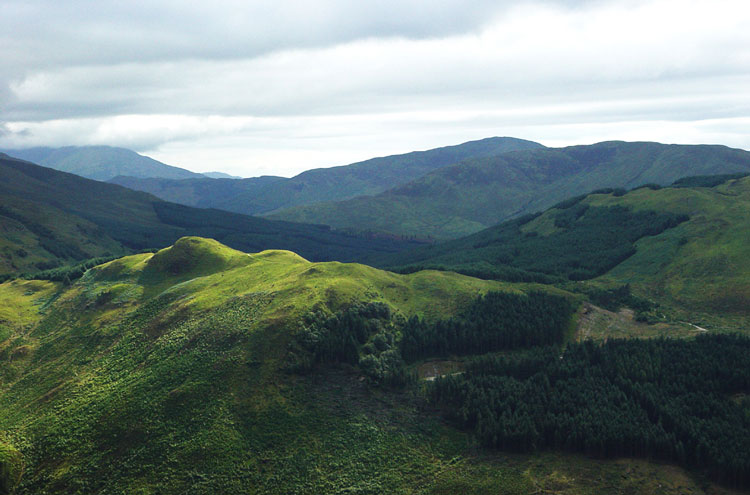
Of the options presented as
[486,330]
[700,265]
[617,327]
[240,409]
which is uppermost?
[700,265]

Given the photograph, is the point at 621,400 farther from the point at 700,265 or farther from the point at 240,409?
the point at 700,265

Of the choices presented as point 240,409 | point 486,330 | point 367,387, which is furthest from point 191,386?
point 486,330

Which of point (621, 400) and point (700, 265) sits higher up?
point (700, 265)

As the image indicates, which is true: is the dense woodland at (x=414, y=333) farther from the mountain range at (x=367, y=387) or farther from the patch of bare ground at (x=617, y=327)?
the patch of bare ground at (x=617, y=327)

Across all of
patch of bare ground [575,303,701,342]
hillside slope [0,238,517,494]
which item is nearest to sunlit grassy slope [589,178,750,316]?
patch of bare ground [575,303,701,342]

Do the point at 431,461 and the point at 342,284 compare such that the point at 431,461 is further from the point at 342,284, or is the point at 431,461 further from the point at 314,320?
the point at 342,284
